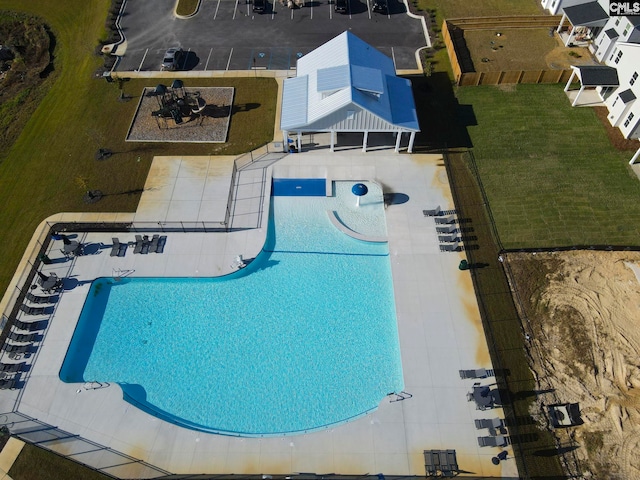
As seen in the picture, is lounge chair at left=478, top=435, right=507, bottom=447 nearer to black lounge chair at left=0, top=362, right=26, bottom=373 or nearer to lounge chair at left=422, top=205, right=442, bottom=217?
lounge chair at left=422, top=205, right=442, bottom=217

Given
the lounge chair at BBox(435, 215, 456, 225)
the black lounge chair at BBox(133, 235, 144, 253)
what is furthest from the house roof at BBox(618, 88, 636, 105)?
the black lounge chair at BBox(133, 235, 144, 253)

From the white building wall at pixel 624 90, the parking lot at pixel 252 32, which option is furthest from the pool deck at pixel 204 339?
the white building wall at pixel 624 90

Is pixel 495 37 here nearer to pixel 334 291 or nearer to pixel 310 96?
pixel 310 96

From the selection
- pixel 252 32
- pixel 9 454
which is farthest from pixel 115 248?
pixel 252 32

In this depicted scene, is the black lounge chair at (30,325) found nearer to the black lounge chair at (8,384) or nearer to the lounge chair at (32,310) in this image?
the lounge chair at (32,310)

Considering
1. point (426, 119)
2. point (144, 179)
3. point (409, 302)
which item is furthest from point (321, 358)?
point (426, 119)

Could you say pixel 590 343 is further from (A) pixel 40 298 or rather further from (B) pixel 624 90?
(A) pixel 40 298
